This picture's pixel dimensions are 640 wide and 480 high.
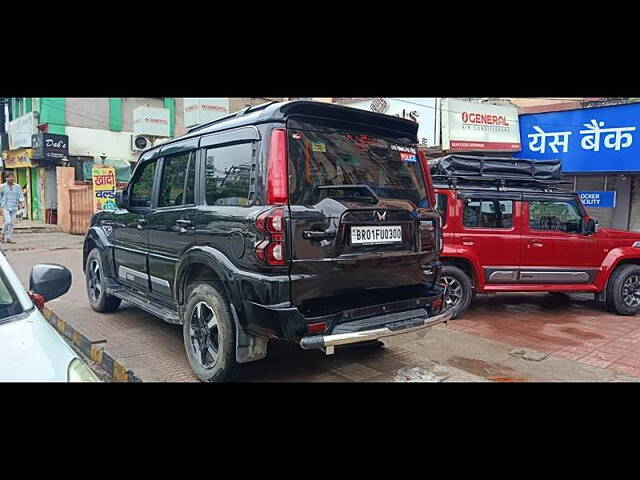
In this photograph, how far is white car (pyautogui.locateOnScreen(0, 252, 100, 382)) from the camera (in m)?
1.98

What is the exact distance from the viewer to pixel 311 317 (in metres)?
3.32

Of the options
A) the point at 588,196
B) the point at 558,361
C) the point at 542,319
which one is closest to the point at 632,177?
the point at 588,196

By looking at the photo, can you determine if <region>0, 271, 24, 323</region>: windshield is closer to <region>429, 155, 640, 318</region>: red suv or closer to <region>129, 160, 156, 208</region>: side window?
<region>129, 160, 156, 208</region>: side window

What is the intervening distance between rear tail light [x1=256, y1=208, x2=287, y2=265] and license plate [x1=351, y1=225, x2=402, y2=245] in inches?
22.5

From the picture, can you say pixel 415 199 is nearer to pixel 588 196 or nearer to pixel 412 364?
pixel 412 364

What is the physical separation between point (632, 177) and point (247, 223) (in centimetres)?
963

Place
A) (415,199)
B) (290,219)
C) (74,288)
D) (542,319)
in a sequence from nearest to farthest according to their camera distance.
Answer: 1. (290,219)
2. (415,199)
3. (542,319)
4. (74,288)

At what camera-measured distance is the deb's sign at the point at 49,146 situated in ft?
57.5

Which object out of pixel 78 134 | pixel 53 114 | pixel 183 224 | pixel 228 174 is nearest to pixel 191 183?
pixel 183 224

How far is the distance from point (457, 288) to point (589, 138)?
6.11 m

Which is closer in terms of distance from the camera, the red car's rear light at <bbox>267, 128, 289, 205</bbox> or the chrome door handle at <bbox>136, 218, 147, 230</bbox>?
the red car's rear light at <bbox>267, 128, 289, 205</bbox>

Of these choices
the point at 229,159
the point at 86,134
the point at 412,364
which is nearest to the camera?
the point at 229,159

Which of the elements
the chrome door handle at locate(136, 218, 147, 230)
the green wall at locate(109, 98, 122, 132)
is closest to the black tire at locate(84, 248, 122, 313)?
the chrome door handle at locate(136, 218, 147, 230)

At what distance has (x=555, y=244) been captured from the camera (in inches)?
253
